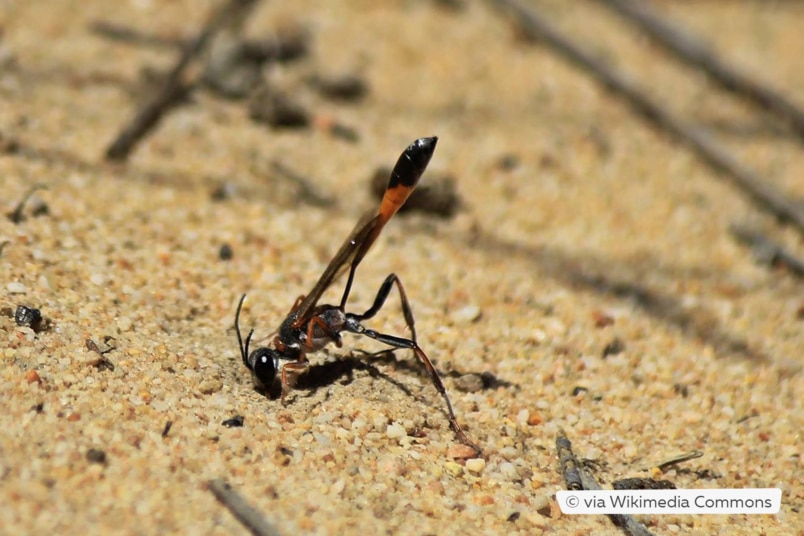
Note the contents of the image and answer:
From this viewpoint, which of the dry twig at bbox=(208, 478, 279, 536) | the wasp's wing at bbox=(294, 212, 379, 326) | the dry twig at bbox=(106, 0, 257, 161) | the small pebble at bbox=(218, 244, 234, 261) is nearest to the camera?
the dry twig at bbox=(208, 478, 279, 536)

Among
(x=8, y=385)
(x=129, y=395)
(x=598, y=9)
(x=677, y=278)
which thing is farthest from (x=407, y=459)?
(x=598, y=9)

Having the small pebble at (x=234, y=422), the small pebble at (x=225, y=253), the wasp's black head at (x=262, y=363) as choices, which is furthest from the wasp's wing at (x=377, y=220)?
the small pebble at (x=225, y=253)

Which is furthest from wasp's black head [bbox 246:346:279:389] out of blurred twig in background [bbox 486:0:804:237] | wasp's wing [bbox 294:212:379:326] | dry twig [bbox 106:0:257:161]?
blurred twig in background [bbox 486:0:804:237]

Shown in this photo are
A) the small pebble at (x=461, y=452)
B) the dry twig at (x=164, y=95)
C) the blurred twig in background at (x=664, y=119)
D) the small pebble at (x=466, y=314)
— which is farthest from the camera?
the blurred twig in background at (x=664, y=119)

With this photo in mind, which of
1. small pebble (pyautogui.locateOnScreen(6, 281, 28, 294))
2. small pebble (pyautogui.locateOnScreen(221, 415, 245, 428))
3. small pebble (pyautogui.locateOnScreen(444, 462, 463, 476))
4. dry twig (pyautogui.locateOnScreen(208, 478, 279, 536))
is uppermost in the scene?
small pebble (pyautogui.locateOnScreen(444, 462, 463, 476))

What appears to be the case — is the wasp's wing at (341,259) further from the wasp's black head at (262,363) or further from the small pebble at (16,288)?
the small pebble at (16,288)

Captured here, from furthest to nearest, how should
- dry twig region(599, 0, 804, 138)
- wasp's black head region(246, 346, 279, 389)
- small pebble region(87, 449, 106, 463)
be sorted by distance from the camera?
1. dry twig region(599, 0, 804, 138)
2. wasp's black head region(246, 346, 279, 389)
3. small pebble region(87, 449, 106, 463)

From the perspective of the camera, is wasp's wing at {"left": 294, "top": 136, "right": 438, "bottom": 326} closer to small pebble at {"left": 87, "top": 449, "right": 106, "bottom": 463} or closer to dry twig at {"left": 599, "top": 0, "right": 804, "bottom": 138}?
small pebble at {"left": 87, "top": 449, "right": 106, "bottom": 463}

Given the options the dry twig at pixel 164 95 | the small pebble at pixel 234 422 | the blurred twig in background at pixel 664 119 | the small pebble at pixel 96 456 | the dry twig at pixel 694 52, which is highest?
the dry twig at pixel 694 52

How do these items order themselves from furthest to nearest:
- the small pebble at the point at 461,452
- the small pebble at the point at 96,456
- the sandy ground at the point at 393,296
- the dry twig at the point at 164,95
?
1. the dry twig at the point at 164,95
2. the small pebble at the point at 461,452
3. the sandy ground at the point at 393,296
4. the small pebble at the point at 96,456
